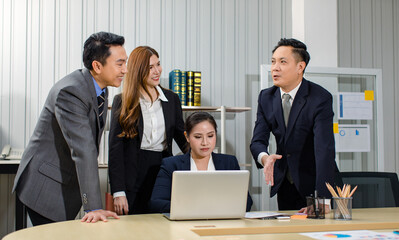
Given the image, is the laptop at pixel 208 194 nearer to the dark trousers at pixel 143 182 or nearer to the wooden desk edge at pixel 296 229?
the wooden desk edge at pixel 296 229

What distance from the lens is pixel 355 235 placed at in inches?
61.7

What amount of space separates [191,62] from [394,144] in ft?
7.33

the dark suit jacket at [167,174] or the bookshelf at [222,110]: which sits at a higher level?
the bookshelf at [222,110]

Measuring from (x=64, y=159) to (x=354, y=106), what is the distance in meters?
3.02

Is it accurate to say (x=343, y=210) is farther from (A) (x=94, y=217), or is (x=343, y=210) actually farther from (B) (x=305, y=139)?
(A) (x=94, y=217)

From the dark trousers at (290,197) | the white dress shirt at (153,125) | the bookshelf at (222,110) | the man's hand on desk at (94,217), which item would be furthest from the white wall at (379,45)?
the man's hand on desk at (94,217)

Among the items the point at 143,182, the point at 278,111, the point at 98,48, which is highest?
the point at 98,48

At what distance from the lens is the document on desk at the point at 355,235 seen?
4.99ft

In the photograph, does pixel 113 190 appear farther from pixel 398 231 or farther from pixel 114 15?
pixel 114 15

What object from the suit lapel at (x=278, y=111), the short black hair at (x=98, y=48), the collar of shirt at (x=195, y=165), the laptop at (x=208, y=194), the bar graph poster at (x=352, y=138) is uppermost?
the short black hair at (x=98, y=48)

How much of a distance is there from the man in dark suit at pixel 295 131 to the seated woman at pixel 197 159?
8.2 inches

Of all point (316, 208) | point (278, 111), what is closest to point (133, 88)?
point (278, 111)

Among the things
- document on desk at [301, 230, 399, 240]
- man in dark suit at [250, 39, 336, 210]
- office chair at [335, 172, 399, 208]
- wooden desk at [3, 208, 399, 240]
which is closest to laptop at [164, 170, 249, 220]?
wooden desk at [3, 208, 399, 240]

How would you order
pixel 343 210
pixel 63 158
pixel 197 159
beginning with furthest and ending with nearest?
pixel 197 159, pixel 63 158, pixel 343 210
